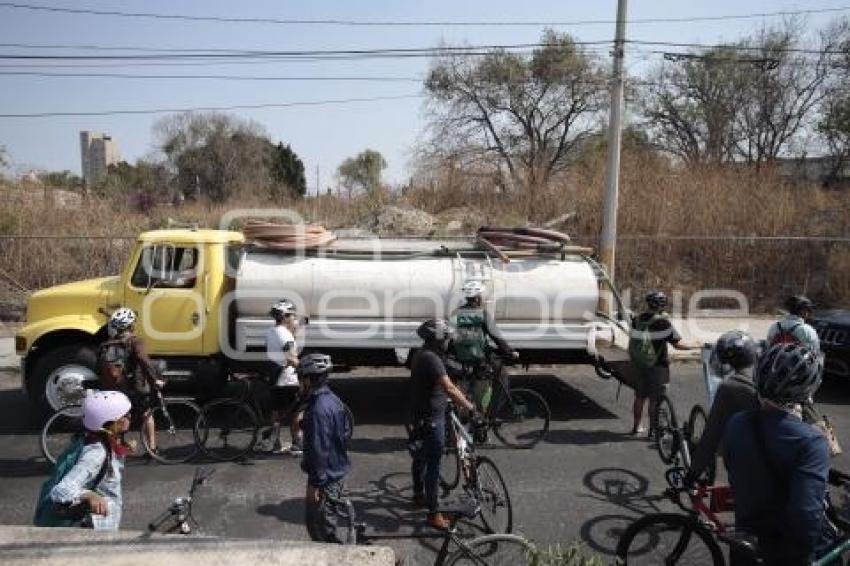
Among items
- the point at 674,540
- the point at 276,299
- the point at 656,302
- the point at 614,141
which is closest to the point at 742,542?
the point at 674,540

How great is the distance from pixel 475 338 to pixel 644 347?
6.00 feet

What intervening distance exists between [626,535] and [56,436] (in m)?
6.22

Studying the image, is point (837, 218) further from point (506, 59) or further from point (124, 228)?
point (124, 228)

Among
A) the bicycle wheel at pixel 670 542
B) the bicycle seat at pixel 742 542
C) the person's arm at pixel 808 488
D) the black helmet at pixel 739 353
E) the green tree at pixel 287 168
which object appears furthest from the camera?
the green tree at pixel 287 168

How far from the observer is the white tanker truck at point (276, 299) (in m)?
8.49

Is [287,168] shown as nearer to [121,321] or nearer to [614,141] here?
[614,141]

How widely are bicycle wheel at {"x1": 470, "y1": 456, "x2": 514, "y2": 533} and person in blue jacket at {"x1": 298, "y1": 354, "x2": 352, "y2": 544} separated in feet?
4.23

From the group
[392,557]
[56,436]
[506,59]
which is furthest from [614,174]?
[506,59]

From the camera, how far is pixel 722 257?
1752cm

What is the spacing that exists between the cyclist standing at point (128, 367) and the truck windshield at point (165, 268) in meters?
1.33

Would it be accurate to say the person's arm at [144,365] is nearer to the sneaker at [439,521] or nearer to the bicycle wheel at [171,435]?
the bicycle wheel at [171,435]

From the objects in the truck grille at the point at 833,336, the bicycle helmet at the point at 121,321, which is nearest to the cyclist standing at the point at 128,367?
the bicycle helmet at the point at 121,321

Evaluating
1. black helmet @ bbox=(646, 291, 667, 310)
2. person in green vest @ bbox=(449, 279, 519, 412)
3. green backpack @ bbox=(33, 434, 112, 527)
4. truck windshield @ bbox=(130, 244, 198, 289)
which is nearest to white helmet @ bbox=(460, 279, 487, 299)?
person in green vest @ bbox=(449, 279, 519, 412)

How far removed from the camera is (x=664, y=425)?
755 cm
